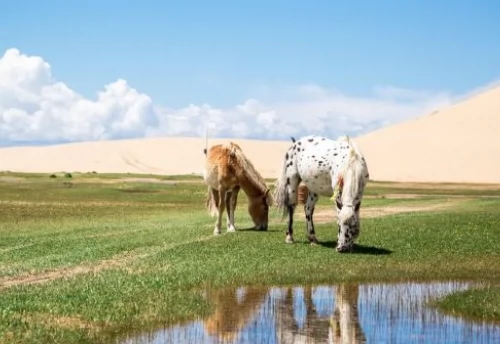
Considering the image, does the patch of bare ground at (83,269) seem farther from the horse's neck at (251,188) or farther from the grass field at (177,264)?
the horse's neck at (251,188)

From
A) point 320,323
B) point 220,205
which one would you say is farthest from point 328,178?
point 320,323

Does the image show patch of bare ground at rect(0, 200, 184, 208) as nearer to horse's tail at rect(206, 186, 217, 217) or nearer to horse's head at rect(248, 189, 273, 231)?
horse's tail at rect(206, 186, 217, 217)

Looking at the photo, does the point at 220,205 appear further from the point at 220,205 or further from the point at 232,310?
the point at 232,310

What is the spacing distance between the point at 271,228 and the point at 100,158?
138018 millimetres

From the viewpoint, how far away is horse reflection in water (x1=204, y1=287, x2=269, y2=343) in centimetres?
1283

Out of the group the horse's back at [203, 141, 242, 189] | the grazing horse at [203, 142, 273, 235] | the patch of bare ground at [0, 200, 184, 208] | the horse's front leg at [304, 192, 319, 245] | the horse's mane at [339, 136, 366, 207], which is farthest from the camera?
the patch of bare ground at [0, 200, 184, 208]

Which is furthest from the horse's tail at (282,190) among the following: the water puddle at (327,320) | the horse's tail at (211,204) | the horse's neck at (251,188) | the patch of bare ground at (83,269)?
the water puddle at (327,320)

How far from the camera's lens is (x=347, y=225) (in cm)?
2114

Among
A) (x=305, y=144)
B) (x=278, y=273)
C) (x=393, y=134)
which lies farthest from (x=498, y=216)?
(x=393, y=134)

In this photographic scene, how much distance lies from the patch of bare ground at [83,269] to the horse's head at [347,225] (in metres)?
5.07

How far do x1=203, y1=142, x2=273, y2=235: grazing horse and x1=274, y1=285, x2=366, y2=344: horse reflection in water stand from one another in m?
11.1

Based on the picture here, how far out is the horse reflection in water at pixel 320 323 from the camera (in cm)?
1230

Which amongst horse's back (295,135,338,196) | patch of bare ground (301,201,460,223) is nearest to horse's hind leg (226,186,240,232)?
horse's back (295,135,338,196)

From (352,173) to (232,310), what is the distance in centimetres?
760
